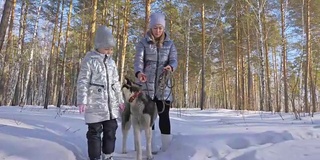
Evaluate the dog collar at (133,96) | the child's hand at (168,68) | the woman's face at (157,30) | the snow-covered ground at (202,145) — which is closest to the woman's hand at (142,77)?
the dog collar at (133,96)

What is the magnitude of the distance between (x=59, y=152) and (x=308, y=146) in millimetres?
2811

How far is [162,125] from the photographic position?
419 cm

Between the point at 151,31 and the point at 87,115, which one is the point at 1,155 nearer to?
the point at 87,115

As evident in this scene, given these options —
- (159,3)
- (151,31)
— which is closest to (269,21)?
(159,3)

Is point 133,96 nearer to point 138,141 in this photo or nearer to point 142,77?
point 142,77

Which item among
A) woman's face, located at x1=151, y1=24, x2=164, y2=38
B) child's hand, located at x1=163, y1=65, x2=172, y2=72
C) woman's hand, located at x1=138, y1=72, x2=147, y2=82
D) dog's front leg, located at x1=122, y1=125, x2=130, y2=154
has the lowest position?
dog's front leg, located at x1=122, y1=125, x2=130, y2=154

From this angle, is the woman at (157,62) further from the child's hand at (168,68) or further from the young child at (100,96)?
the young child at (100,96)

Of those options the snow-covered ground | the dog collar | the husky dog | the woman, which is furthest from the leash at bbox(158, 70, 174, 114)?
the snow-covered ground

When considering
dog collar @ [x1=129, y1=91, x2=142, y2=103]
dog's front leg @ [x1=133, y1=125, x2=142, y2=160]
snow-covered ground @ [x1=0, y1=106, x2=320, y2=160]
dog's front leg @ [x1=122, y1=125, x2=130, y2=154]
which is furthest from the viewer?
dog's front leg @ [x1=122, y1=125, x2=130, y2=154]

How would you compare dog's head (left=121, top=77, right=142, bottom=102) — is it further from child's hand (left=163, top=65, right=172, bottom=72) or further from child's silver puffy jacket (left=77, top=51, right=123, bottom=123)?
child's hand (left=163, top=65, right=172, bottom=72)

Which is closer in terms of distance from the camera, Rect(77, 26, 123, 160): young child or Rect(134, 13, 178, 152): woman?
Rect(77, 26, 123, 160): young child

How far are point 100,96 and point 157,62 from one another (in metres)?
1.01

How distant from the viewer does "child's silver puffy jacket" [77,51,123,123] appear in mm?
3451

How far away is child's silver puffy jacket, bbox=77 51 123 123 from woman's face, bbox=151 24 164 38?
80 cm
